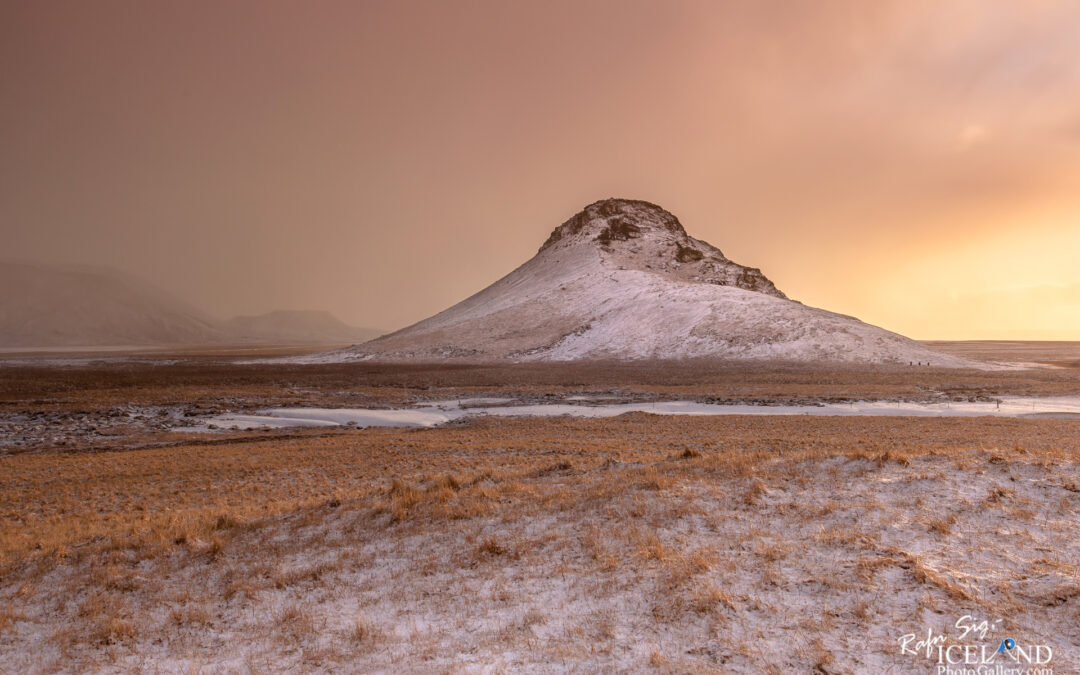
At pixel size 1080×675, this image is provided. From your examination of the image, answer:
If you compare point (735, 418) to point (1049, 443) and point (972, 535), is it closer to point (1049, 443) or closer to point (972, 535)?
point (1049, 443)

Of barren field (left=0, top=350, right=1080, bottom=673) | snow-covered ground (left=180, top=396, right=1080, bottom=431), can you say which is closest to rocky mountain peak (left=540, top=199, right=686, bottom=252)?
snow-covered ground (left=180, top=396, right=1080, bottom=431)

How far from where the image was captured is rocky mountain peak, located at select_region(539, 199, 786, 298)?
148375 millimetres

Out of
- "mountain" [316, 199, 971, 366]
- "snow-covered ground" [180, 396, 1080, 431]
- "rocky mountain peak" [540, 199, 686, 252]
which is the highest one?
"rocky mountain peak" [540, 199, 686, 252]

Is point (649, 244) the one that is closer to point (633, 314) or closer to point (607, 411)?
point (633, 314)

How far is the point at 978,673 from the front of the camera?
5684 mm

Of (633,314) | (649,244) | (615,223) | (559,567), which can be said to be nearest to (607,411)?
(559,567)

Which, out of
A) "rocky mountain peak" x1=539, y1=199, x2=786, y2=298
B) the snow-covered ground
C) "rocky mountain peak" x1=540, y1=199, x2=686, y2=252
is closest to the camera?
the snow-covered ground

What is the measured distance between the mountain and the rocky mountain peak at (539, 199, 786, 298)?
39cm

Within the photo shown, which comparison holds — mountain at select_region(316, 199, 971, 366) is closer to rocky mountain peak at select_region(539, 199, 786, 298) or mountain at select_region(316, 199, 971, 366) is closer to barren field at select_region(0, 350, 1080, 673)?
rocky mountain peak at select_region(539, 199, 786, 298)

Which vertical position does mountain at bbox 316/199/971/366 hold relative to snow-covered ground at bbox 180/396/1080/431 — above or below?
above

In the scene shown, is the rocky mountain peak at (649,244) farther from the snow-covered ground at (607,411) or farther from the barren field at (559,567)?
the barren field at (559,567)

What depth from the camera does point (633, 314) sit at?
114 meters

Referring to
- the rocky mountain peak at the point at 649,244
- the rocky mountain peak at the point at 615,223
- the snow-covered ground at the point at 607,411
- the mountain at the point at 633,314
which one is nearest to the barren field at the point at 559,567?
the snow-covered ground at the point at 607,411

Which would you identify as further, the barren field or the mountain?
the mountain
